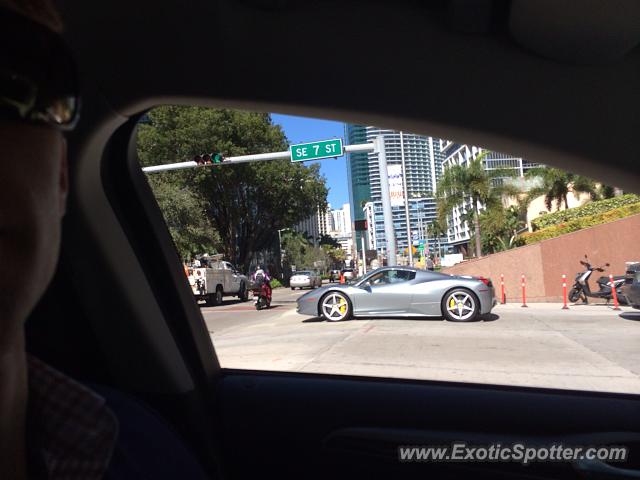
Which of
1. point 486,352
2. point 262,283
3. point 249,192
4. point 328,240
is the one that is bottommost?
point 486,352

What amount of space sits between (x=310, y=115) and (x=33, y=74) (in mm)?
875

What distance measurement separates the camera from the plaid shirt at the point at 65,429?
3.37 ft

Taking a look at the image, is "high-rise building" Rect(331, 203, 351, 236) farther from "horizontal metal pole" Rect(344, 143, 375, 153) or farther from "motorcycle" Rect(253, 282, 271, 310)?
"horizontal metal pole" Rect(344, 143, 375, 153)

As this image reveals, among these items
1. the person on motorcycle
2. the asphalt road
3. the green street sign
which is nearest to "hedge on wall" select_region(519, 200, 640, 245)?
the asphalt road

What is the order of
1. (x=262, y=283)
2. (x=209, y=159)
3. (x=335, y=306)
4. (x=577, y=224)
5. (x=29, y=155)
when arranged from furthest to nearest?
1. (x=209, y=159)
2. (x=262, y=283)
3. (x=577, y=224)
4. (x=335, y=306)
5. (x=29, y=155)

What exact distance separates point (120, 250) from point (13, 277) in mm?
1294

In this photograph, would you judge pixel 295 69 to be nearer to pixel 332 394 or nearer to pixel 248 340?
pixel 332 394

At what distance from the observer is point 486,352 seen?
3328mm

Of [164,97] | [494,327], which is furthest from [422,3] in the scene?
[494,327]

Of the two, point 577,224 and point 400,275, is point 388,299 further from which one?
point 577,224

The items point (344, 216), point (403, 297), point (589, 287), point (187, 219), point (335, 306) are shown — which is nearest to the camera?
point (589, 287)

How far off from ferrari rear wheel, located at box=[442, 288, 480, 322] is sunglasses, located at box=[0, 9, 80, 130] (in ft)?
18.1

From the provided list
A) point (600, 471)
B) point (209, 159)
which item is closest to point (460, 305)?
point (600, 471)

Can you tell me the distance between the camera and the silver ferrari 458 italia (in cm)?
664
